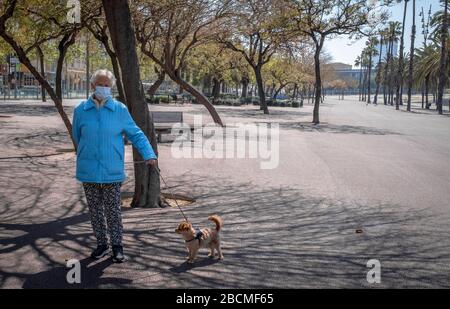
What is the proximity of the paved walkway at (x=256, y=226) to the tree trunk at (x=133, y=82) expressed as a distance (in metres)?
0.40

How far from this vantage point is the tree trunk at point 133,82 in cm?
761

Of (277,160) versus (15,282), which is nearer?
(15,282)

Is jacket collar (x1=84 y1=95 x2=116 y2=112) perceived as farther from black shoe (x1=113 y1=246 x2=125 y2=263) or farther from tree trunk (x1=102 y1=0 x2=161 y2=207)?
tree trunk (x1=102 y1=0 x2=161 y2=207)

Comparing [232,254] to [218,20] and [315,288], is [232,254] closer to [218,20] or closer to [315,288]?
[315,288]

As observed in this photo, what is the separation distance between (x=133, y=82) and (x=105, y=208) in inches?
119

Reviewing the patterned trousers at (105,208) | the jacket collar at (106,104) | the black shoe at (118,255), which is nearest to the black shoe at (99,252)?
the patterned trousers at (105,208)

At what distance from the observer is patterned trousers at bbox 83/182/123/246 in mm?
5031

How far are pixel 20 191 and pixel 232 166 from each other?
520 cm

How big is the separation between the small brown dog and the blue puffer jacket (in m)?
0.77

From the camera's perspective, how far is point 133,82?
7738 mm

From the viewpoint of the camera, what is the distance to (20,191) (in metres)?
8.65

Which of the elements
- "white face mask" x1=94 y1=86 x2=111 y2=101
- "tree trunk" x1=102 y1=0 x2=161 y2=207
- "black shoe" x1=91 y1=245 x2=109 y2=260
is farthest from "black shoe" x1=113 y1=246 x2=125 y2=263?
"tree trunk" x1=102 y1=0 x2=161 y2=207

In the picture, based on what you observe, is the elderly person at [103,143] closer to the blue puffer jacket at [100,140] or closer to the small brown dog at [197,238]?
the blue puffer jacket at [100,140]
